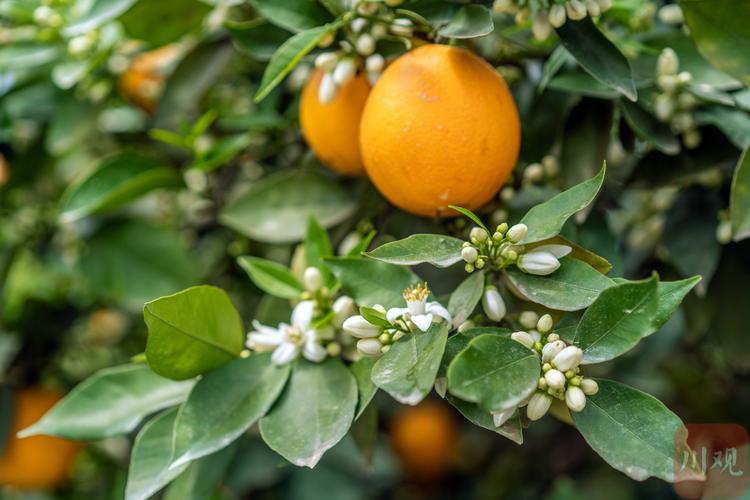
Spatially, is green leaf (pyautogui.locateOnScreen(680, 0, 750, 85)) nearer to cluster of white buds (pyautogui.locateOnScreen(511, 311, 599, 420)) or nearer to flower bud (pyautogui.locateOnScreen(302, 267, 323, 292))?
cluster of white buds (pyautogui.locateOnScreen(511, 311, 599, 420))

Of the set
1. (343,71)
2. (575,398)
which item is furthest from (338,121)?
(575,398)

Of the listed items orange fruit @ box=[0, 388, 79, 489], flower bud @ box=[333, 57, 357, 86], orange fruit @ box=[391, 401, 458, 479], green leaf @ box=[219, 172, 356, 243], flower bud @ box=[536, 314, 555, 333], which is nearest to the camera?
flower bud @ box=[536, 314, 555, 333]

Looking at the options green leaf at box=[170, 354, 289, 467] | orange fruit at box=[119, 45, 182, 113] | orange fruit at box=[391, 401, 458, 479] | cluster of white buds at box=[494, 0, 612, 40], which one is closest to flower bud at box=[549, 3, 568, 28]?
cluster of white buds at box=[494, 0, 612, 40]

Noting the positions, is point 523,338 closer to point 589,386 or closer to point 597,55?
point 589,386

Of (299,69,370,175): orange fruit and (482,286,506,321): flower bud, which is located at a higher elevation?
(299,69,370,175): orange fruit

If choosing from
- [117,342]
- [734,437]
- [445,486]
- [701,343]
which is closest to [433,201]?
[734,437]

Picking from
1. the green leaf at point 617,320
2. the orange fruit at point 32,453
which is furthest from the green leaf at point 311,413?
the orange fruit at point 32,453
